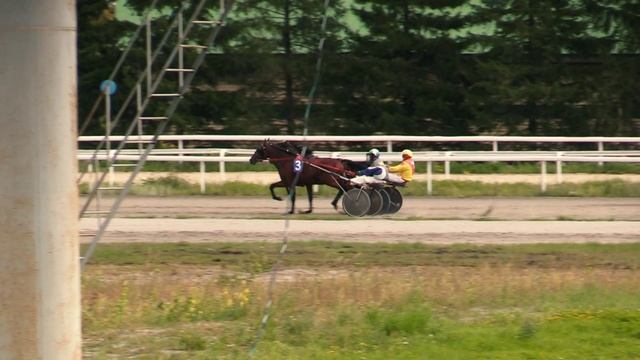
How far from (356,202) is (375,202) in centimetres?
35

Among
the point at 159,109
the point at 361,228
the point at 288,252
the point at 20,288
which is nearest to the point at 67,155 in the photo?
the point at 20,288

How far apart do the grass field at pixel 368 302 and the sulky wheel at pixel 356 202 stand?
382 centimetres

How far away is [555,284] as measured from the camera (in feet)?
37.6

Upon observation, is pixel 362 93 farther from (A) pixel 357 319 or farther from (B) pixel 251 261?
(A) pixel 357 319

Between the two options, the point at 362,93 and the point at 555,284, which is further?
the point at 362,93

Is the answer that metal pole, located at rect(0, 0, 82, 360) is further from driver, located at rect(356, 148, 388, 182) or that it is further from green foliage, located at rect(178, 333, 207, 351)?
driver, located at rect(356, 148, 388, 182)

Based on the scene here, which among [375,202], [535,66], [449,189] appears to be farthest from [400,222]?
[535,66]

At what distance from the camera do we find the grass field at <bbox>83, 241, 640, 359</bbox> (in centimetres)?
781

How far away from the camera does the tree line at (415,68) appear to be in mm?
34469

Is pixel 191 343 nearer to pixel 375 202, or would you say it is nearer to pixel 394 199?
pixel 375 202

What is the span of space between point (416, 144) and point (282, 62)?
4937 millimetres

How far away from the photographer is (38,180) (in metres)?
5.16

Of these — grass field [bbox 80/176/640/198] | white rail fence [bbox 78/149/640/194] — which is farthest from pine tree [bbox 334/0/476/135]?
grass field [bbox 80/176/640/198]

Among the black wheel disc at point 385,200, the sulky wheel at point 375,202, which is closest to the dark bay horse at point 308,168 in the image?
the sulky wheel at point 375,202
